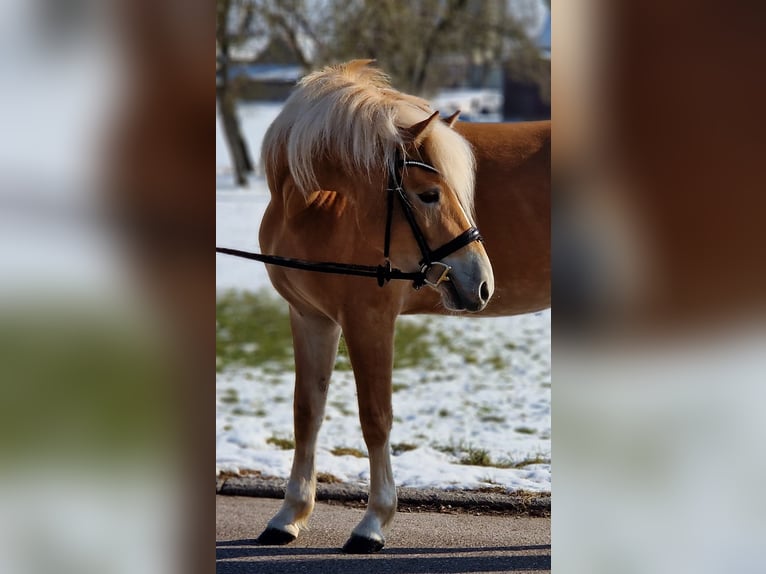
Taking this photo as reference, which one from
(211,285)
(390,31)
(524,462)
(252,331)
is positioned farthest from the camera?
(390,31)

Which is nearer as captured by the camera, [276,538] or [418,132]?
[418,132]

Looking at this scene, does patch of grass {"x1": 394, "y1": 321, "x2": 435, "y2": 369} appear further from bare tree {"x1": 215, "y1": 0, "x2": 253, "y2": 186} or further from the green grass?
bare tree {"x1": 215, "y1": 0, "x2": 253, "y2": 186}

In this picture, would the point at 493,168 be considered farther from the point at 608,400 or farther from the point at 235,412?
the point at 235,412

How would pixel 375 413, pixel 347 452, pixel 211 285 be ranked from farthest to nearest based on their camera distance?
pixel 347 452 < pixel 375 413 < pixel 211 285

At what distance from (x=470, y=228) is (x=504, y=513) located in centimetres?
148

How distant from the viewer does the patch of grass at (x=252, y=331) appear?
609cm

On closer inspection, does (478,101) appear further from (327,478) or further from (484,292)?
(484,292)

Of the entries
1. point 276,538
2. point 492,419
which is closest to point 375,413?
point 276,538

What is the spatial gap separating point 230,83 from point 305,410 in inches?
354

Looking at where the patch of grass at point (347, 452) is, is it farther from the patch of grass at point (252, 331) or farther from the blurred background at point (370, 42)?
the blurred background at point (370, 42)

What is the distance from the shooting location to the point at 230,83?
11352 millimetres

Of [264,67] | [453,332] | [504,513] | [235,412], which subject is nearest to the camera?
[504,513]

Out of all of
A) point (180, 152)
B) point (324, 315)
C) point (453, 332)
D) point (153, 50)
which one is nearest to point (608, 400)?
point (180, 152)

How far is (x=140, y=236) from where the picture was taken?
136cm
